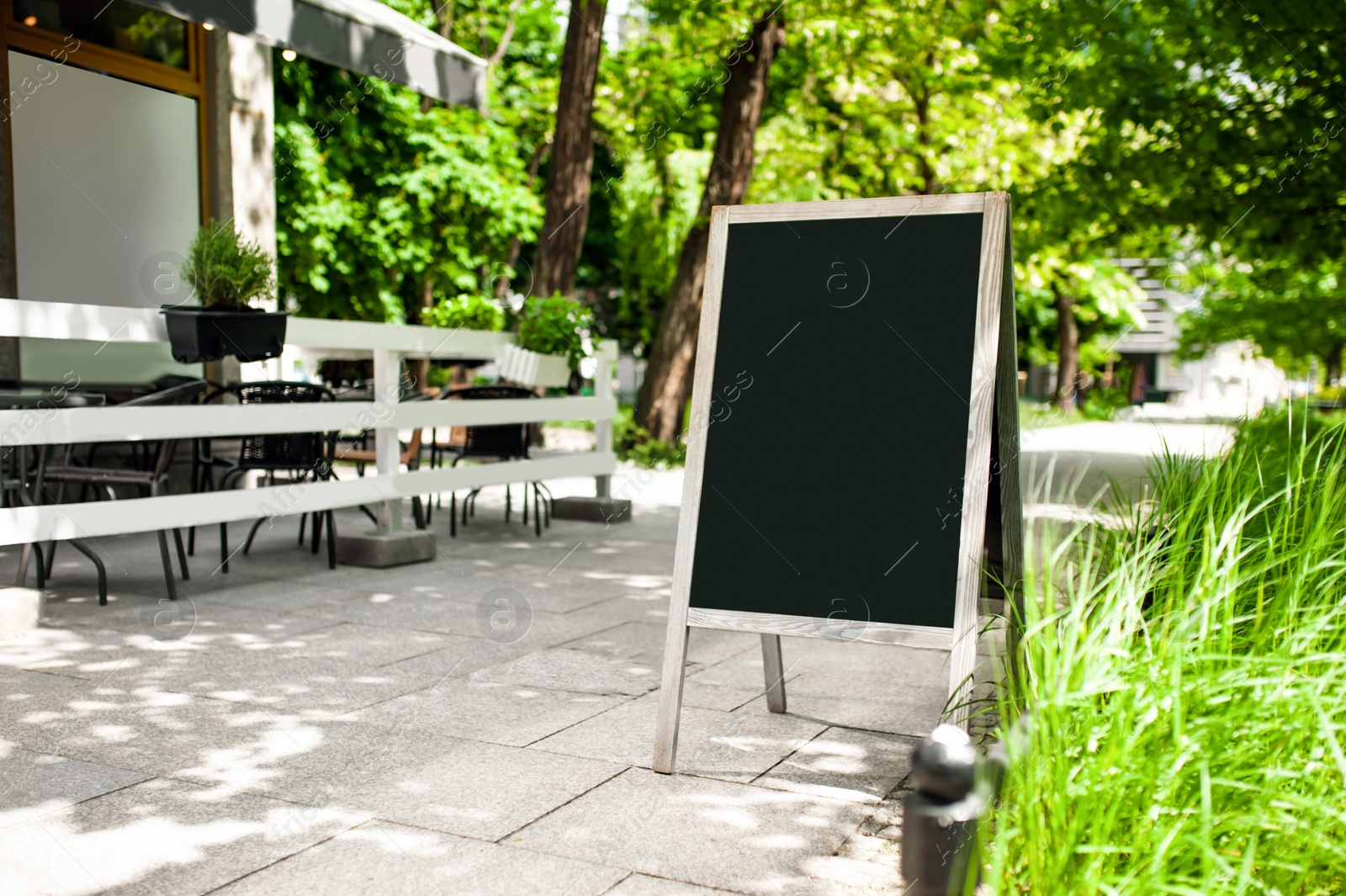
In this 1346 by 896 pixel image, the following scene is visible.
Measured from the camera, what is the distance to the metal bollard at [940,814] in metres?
1.82

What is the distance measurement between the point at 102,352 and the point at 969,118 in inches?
530

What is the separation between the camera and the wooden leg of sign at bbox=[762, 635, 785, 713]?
4.07 m

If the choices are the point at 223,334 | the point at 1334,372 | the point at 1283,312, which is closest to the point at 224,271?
the point at 223,334

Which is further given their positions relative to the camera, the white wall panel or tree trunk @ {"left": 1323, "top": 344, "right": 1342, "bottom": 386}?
tree trunk @ {"left": 1323, "top": 344, "right": 1342, "bottom": 386}

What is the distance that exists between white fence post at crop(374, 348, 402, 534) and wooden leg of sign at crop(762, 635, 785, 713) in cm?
363

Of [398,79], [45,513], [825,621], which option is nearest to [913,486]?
[825,621]

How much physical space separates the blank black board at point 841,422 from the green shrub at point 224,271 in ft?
11.7

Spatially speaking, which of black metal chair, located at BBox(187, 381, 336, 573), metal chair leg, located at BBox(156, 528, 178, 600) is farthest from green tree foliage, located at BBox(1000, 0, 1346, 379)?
metal chair leg, located at BBox(156, 528, 178, 600)

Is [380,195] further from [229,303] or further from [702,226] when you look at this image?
[229,303]

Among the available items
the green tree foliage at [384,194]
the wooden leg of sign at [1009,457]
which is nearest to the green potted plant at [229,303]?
the wooden leg of sign at [1009,457]

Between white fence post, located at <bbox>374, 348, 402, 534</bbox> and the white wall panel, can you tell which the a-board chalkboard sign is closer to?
white fence post, located at <bbox>374, 348, 402, 534</bbox>

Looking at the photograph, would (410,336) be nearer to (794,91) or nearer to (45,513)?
(45,513)

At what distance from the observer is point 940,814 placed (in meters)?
1.83

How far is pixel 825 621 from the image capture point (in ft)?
10.5
